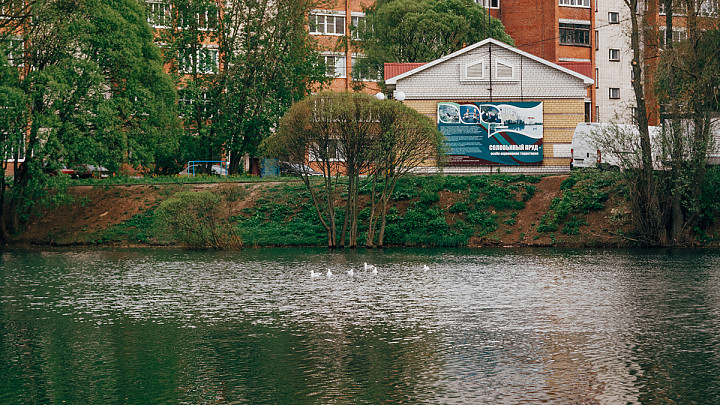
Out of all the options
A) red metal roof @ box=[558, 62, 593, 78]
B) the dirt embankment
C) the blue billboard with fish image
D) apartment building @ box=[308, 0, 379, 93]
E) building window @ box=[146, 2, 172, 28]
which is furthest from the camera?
apartment building @ box=[308, 0, 379, 93]

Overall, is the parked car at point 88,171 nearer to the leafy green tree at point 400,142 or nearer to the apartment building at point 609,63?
the leafy green tree at point 400,142

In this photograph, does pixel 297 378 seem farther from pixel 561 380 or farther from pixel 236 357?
pixel 561 380

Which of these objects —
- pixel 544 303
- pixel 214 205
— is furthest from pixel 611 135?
pixel 544 303

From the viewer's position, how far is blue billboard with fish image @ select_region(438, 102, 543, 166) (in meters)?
54.6

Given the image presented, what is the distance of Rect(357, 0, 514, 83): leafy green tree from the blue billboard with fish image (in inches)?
745

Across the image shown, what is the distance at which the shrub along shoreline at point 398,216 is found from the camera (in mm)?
45312

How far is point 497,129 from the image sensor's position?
5466cm

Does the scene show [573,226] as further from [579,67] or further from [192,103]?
[192,103]

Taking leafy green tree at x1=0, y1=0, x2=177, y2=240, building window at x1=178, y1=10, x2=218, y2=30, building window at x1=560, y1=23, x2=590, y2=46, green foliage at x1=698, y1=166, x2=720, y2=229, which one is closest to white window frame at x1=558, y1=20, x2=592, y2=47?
building window at x1=560, y1=23, x2=590, y2=46

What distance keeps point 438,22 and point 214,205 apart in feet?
110

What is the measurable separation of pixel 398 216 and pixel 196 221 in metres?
10.8

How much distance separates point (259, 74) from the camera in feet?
213

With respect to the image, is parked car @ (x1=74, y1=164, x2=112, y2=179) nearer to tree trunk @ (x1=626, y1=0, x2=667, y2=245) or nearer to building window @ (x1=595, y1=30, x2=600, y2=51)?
tree trunk @ (x1=626, y1=0, x2=667, y2=245)

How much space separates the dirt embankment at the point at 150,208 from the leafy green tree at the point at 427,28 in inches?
944
